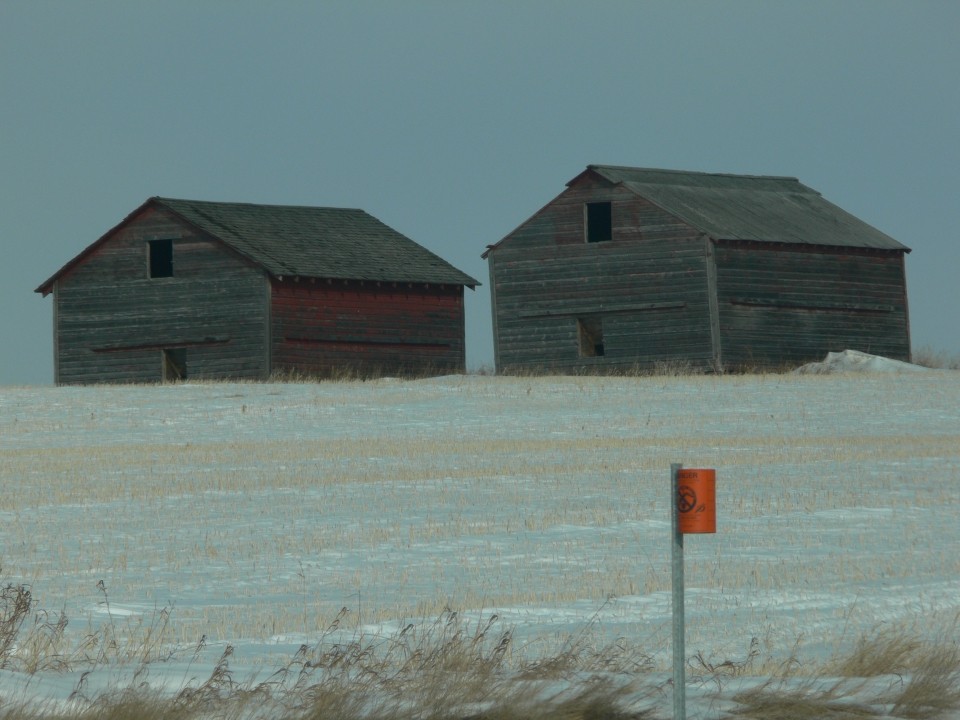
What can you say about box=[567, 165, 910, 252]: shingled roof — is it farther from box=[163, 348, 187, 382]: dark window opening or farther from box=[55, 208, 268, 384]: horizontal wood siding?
box=[163, 348, 187, 382]: dark window opening

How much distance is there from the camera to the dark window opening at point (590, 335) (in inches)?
1908

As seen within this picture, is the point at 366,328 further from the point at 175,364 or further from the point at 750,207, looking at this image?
the point at 750,207

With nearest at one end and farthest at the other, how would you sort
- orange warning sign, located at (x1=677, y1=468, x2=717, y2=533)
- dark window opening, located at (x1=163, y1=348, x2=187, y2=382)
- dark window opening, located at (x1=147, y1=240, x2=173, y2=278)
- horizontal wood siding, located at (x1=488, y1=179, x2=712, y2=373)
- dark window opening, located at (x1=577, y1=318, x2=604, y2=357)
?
orange warning sign, located at (x1=677, y1=468, x2=717, y2=533) → horizontal wood siding, located at (x1=488, y1=179, x2=712, y2=373) → dark window opening, located at (x1=577, y1=318, x2=604, y2=357) → dark window opening, located at (x1=163, y1=348, x2=187, y2=382) → dark window opening, located at (x1=147, y1=240, x2=173, y2=278)

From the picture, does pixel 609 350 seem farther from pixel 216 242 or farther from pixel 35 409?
pixel 35 409

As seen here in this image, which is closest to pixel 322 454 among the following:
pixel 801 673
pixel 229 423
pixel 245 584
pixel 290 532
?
pixel 229 423

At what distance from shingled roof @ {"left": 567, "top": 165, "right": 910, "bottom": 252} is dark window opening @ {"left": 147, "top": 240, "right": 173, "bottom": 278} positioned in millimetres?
12376

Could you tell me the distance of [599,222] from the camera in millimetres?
48875

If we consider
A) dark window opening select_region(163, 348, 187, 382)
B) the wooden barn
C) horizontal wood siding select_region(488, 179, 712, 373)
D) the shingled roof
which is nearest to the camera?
horizontal wood siding select_region(488, 179, 712, 373)

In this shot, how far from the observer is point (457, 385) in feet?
141

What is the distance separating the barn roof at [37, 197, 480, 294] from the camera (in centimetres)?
4806

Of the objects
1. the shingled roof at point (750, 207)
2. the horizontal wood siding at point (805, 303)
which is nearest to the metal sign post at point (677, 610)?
the horizontal wood siding at point (805, 303)

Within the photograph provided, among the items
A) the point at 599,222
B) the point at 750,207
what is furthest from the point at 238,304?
the point at 750,207

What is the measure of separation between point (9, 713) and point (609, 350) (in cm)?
3984

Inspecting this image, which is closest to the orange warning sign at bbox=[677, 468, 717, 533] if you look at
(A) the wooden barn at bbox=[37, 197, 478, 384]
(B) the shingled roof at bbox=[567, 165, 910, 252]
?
(B) the shingled roof at bbox=[567, 165, 910, 252]
